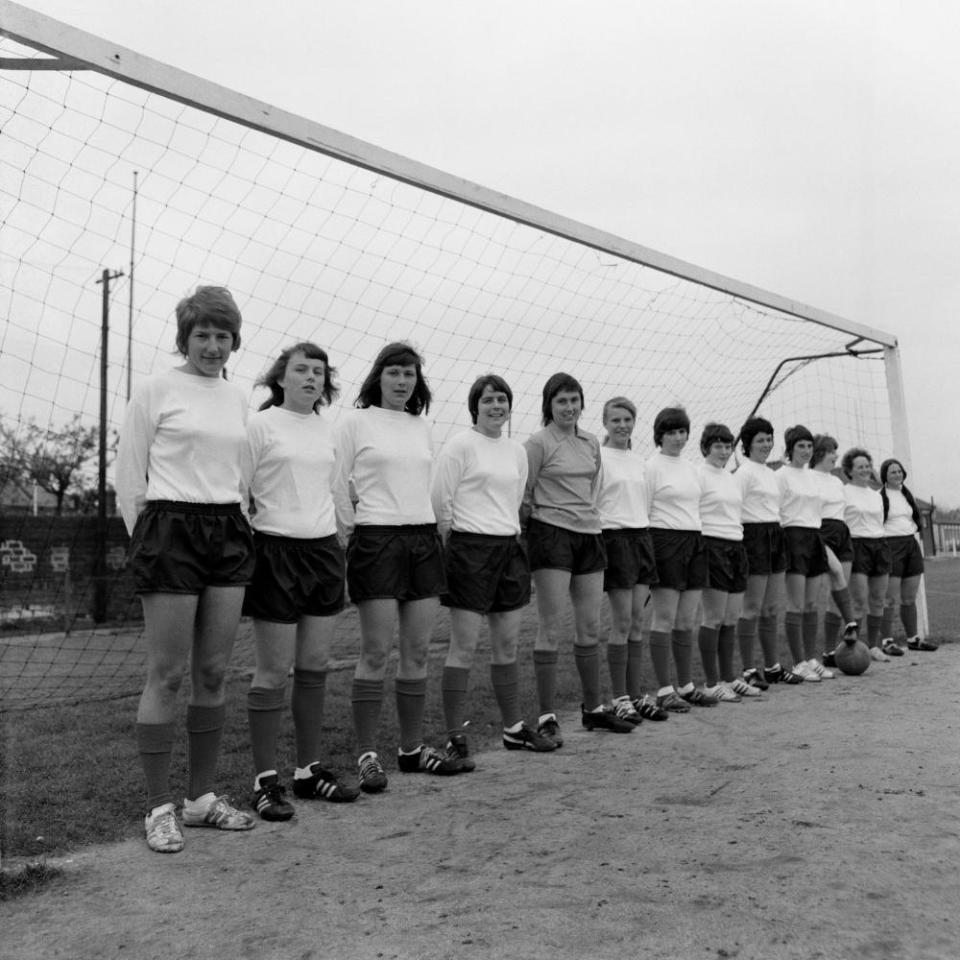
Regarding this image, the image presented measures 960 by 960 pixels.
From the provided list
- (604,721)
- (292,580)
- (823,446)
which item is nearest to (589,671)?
(604,721)

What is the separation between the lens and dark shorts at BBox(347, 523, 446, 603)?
413 cm

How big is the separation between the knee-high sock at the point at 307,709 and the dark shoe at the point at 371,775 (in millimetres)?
210

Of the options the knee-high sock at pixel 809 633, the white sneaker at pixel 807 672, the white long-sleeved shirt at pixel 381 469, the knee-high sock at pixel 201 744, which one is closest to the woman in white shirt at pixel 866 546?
Result: the knee-high sock at pixel 809 633

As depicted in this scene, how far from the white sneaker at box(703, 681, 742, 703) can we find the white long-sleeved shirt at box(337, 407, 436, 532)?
287 cm

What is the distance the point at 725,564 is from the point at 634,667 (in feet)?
3.43

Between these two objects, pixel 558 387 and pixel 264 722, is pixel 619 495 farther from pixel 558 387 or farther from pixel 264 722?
pixel 264 722

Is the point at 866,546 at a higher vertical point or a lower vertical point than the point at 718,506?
lower

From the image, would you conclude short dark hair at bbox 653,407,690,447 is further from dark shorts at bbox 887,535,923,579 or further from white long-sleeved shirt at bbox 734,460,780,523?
dark shorts at bbox 887,535,923,579

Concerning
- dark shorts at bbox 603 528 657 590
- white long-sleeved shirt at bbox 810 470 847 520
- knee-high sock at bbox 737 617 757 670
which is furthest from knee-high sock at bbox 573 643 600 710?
white long-sleeved shirt at bbox 810 470 847 520

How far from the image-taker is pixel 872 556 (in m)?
8.28

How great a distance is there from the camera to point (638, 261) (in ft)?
22.4

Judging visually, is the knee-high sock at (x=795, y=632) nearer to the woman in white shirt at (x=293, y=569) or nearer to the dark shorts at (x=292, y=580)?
the woman in white shirt at (x=293, y=569)

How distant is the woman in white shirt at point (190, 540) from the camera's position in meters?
3.32

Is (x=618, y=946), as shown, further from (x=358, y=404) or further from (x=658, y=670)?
(x=658, y=670)
